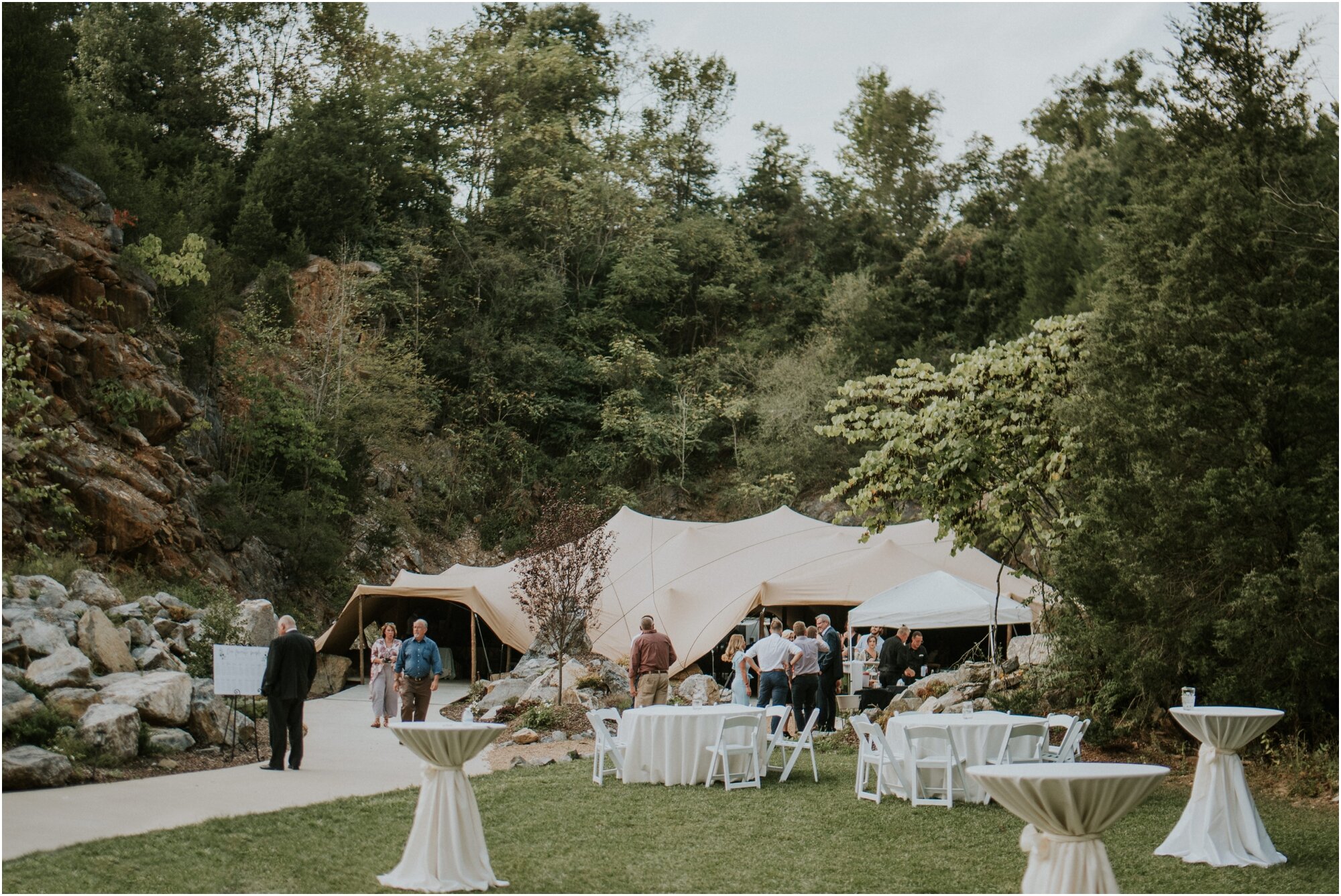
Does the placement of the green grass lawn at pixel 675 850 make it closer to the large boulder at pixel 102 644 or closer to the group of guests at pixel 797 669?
the group of guests at pixel 797 669

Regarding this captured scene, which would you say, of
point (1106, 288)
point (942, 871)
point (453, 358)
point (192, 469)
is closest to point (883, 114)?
point (453, 358)

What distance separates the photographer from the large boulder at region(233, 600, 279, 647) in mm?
15531

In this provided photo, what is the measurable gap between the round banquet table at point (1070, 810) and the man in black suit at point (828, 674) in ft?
27.8

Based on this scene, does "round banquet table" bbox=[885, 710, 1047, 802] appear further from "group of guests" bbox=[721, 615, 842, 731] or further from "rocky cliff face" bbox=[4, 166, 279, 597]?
"rocky cliff face" bbox=[4, 166, 279, 597]

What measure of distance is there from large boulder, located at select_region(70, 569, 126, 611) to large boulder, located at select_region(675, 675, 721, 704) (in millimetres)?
7688

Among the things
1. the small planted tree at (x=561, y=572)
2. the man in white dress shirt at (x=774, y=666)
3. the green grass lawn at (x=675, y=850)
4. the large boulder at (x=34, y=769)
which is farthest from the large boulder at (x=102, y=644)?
the man in white dress shirt at (x=774, y=666)

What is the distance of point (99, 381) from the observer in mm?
18719

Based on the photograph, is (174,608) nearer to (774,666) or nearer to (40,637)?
(40,637)

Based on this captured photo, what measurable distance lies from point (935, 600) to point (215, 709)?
11.2m

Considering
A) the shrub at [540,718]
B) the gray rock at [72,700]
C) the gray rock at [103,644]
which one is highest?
the gray rock at [103,644]

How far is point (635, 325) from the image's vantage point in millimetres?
36219

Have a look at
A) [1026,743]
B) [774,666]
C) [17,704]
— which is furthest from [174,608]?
[1026,743]

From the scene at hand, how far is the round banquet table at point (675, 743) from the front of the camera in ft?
33.4

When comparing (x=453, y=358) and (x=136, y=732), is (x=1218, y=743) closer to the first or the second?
(x=136, y=732)
